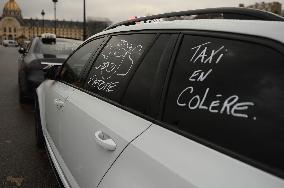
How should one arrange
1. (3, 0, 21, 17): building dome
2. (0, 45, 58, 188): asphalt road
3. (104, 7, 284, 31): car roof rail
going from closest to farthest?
(104, 7, 284, 31): car roof rail → (0, 45, 58, 188): asphalt road → (3, 0, 21, 17): building dome

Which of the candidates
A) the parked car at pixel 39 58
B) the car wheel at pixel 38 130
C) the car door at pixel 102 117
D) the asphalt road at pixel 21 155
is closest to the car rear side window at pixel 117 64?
the car door at pixel 102 117

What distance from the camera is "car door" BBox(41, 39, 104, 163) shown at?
340 cm

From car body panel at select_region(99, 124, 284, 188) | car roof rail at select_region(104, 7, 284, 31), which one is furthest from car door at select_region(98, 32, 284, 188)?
car roof rail at select_region(104, 7, 284, 31)

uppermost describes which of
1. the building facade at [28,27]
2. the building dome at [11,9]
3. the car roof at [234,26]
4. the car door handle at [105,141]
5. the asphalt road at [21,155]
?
the car roof at [234,26]

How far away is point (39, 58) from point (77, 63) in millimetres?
4339

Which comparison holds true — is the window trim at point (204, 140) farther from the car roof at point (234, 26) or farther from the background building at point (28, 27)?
the background building at point (28, 27)

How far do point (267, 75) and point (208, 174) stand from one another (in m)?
0.43

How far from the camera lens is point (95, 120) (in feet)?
7.88

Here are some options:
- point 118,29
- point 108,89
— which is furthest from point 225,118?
point 118,29

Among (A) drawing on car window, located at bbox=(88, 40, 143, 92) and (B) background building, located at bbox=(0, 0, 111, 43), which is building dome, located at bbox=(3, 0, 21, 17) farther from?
(A) drawing on car window, located at bbox=(88, 40, 143, 92)

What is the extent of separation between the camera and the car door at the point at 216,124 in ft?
4.55

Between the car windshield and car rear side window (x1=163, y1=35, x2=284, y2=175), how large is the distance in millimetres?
6880

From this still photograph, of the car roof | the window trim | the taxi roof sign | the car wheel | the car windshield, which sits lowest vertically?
the car wheel

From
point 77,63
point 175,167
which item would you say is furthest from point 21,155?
point 175,167
